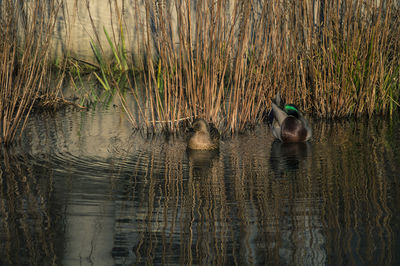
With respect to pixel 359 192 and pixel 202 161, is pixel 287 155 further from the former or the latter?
pixel 359 192

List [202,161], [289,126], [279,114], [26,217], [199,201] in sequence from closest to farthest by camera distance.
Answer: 1. [26,217]
2. [199,201]
3. [202,161]
4. [289,126]
5. [279,114]

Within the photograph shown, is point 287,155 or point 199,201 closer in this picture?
point 199,201

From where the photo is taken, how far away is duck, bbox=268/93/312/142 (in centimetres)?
674

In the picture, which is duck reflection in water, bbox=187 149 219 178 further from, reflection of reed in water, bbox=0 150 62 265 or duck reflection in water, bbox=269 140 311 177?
reflection of reed in water, bbox=0 150 62 265

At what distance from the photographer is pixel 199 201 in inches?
176

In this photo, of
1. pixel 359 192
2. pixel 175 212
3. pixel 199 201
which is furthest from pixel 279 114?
pixel 175 212

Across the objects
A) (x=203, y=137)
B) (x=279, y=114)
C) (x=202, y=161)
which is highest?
(x=279, y=114)

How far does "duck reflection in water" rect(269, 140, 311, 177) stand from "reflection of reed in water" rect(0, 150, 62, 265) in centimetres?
194

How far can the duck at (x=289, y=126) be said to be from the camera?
674 cm

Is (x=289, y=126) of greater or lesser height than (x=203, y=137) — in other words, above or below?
above

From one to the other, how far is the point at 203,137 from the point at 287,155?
2.74 ft

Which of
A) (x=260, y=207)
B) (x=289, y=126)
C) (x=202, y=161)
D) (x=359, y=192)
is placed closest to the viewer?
(x=260, y=207)

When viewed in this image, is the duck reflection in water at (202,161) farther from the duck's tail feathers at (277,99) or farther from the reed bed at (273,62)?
the duck's tail feathers at (277,99)

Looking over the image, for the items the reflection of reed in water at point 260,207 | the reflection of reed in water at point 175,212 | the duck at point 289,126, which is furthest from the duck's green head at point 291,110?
the reflection of reed in water at point 175,212
